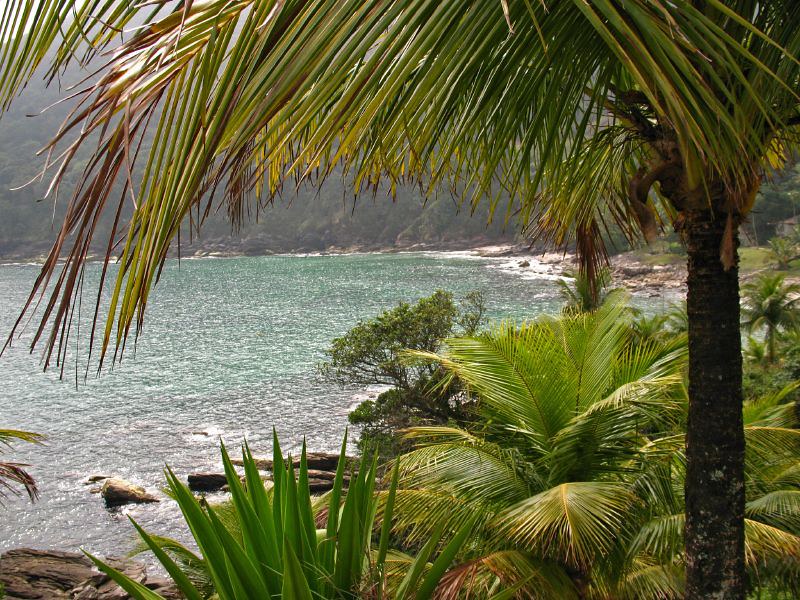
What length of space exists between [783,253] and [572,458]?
2005 inches

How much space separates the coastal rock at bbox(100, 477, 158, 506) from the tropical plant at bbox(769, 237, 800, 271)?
44.0 m

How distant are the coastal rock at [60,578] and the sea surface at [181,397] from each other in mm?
2318

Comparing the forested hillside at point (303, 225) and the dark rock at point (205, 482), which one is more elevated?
the forested hillside at point (303, 225)

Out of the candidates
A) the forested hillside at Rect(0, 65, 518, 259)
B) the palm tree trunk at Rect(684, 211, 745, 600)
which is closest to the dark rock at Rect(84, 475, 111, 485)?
the palm tree trunk at Rect(684, 211, 745, 600)

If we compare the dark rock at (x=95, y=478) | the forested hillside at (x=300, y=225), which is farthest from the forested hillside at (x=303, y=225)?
the dark rock at (x=95, y=478)

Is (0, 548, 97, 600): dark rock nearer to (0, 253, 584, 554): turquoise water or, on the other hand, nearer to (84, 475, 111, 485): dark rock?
(0, 253, 584, 554): turquoise water

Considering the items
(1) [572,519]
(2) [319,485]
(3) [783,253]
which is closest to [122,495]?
(2) [319,485]

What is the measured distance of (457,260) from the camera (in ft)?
289

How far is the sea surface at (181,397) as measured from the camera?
18.7 meters

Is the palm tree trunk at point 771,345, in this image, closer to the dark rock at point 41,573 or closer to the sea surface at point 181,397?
the sea surface at point 181,397

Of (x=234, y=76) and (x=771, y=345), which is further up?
(x=234, y=76)

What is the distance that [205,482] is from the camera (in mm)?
19812

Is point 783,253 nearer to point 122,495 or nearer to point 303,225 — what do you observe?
point 122,495

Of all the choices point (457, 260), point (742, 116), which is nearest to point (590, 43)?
point (742, 116)
